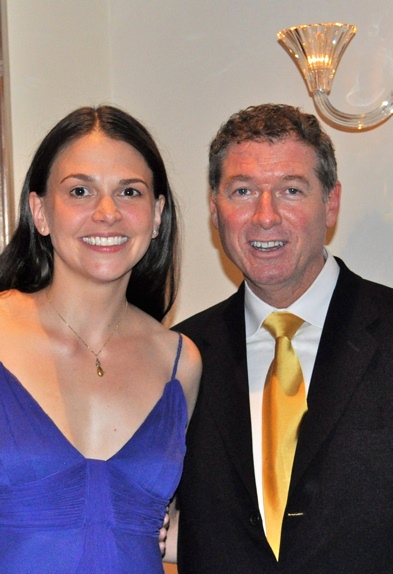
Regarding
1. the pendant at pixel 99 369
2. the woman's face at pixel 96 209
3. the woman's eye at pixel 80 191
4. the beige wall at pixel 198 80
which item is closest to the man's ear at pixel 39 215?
the woman's face at pixel 96 209

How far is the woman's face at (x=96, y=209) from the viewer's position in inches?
97.5

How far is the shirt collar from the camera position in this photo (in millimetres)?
2777

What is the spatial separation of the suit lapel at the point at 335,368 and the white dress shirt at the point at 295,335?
0.18ft

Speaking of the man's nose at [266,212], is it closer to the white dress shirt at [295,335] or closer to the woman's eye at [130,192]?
the white dress shirt at [295,335]

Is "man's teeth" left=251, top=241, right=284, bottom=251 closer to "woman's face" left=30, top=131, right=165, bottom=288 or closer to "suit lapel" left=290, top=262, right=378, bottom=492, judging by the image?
"suit lapel" left=290, top=262, right=378, bottom=492

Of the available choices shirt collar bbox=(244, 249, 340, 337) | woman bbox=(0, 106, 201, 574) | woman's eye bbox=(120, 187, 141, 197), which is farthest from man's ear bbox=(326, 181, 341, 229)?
woman's eye bbox=(120, 187, 141, 197)

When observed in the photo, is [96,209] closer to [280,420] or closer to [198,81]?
[280,420]

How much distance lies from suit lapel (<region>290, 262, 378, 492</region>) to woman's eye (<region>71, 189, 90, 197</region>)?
74 cm

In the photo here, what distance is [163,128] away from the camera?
4.09m

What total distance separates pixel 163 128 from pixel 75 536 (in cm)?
213

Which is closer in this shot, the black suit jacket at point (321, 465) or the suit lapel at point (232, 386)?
the black suit jacket at point (321, 465)

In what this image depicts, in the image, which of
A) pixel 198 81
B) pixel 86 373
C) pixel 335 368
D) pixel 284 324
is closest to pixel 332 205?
pixel 284 324

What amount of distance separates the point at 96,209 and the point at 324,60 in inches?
49.7

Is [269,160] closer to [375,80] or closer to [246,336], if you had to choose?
[246,336]
